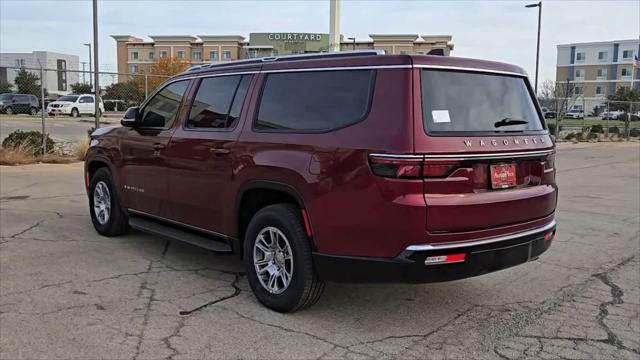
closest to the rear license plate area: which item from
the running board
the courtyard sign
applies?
the running board

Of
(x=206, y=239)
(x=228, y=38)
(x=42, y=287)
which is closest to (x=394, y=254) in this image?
(x=206, y=239)

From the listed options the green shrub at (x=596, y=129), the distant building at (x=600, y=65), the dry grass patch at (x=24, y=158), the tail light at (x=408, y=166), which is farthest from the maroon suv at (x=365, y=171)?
the distant building at (x=600, y=65)

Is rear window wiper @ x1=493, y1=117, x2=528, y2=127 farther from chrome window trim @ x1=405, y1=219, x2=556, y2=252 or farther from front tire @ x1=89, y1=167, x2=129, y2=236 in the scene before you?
front tire @ x1=89, y1=167, x2=129, y2=236

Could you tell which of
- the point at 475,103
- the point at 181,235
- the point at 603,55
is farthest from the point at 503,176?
the point at 603,55

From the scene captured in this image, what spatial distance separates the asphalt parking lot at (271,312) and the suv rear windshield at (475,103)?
1452 mm

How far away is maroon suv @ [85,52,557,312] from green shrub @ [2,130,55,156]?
34.7 feet

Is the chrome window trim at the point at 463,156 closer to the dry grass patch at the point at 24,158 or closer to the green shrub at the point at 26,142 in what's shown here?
the dry grass patch at the point at 24,158

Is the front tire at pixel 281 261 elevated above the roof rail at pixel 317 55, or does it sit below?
below

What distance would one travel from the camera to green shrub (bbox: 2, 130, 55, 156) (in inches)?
546

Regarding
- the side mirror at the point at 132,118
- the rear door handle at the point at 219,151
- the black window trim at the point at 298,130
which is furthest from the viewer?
the side mirror at the point at 132,118

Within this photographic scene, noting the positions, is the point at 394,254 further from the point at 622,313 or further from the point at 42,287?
the point at 42,287

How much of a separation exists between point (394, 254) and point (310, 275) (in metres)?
0.73

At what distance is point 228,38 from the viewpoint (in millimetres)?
99188

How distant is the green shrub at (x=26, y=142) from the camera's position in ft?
45.5
